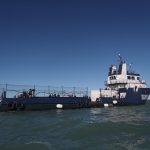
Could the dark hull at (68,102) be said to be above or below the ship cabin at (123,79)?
below

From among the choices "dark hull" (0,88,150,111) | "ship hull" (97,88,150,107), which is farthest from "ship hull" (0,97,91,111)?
"ship hull" (97,88,150,107)

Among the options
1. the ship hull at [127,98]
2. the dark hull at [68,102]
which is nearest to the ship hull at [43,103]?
the dark hull at [68,102]

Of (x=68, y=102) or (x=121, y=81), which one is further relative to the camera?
(x=121, y=81)

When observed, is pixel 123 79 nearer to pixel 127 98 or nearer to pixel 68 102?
pixel 127 98

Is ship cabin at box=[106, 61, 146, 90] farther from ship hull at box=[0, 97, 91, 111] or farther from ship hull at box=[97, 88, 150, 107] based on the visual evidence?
ship hull at box=[0, 97, 91, 111]

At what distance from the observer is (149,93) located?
62.0 m

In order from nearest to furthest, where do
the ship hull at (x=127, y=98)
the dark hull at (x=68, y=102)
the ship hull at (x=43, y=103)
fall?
the ship hull at (x=43, y=103)
the dark hull at (x=68, y=102)
the ship hull at (x=127, y=98)

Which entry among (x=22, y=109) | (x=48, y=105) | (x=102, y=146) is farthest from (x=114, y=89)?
(x=102, y=146)

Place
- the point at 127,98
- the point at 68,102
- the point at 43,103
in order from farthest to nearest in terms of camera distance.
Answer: the point at 127,98, the point at 68,102, the point at 43,103

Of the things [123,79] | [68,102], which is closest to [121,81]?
[123,79]

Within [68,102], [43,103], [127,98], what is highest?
[127,98]

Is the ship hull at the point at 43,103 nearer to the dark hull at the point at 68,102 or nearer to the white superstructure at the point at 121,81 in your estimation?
the dark hull at the point at 68,102

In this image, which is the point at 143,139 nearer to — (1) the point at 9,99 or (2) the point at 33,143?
(2) the point at 33,143

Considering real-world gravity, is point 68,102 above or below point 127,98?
below
